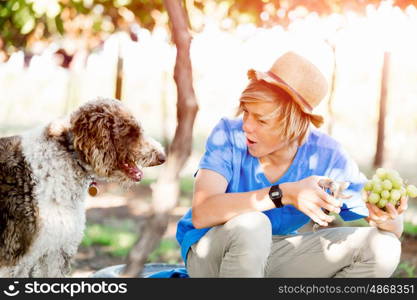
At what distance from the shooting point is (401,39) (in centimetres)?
567

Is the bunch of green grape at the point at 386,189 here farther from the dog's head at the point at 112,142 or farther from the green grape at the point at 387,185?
the dog's head at the point at 112,142

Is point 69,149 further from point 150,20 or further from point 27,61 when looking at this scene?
point 27,61

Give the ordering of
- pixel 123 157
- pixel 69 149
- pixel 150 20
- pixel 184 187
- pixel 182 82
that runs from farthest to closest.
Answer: pixel 184 187, pixel 150 20, pixel 182 82, pixel 123 157, pixel 69 149

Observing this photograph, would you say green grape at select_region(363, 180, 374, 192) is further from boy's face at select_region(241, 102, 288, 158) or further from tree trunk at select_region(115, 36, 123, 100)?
tree trunk at select_region(115, 36, 123, 100)

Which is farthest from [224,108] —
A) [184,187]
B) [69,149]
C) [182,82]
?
[69,149]

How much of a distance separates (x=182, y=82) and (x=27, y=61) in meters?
2.59

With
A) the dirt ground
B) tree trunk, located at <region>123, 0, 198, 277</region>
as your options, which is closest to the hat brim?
tree trunk, located at <region>123, 0, 198, 277</region>

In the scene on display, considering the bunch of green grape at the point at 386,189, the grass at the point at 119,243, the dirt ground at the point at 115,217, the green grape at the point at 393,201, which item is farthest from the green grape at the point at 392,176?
the grass at the point at 119,243

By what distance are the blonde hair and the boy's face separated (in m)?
0.02

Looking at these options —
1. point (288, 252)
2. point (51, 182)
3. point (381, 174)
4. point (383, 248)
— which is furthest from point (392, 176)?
point (51, 182)

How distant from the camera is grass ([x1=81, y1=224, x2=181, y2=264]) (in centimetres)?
535

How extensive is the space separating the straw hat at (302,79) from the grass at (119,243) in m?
2.69

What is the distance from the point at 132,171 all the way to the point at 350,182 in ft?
3.85

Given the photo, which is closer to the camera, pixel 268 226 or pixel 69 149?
pixel 268 226
